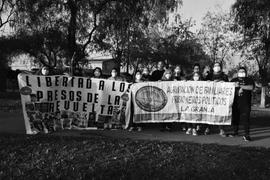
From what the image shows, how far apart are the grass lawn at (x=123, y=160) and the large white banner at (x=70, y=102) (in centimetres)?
145

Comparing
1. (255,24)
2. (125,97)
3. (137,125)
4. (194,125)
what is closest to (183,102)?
(194,125)

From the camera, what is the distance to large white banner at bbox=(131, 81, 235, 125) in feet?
36.6

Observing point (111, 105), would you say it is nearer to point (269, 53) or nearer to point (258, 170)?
point (258, 170)

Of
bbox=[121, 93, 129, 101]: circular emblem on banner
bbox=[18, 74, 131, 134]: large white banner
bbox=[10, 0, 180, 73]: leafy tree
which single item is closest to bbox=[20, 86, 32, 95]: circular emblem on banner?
bbox=[18, 74, 131, 134]: large white banner

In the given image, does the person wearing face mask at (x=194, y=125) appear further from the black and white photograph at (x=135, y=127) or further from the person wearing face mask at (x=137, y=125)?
the person wearing face mask at (x=137, y=125)

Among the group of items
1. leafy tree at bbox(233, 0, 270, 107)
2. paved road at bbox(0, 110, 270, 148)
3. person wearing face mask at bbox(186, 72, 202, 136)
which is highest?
leafy tree at bbox(233, 0, 270, 107)

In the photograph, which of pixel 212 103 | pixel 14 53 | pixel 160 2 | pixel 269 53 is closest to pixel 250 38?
pixel 269 53

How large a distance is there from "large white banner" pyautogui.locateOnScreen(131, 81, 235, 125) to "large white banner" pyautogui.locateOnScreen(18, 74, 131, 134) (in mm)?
451

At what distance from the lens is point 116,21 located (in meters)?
24.3

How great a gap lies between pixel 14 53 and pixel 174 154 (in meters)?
32.5

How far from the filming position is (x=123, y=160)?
7.30 metres

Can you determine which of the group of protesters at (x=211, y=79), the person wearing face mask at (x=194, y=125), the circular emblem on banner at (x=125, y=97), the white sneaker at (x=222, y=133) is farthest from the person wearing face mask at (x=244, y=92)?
the circular emblem on banner at (x=125, y=97)

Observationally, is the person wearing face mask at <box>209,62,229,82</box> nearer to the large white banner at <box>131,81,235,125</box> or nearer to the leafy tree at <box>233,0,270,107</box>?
the large white banner at <box>131,81,235,125</box>

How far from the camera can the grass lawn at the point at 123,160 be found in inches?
259
